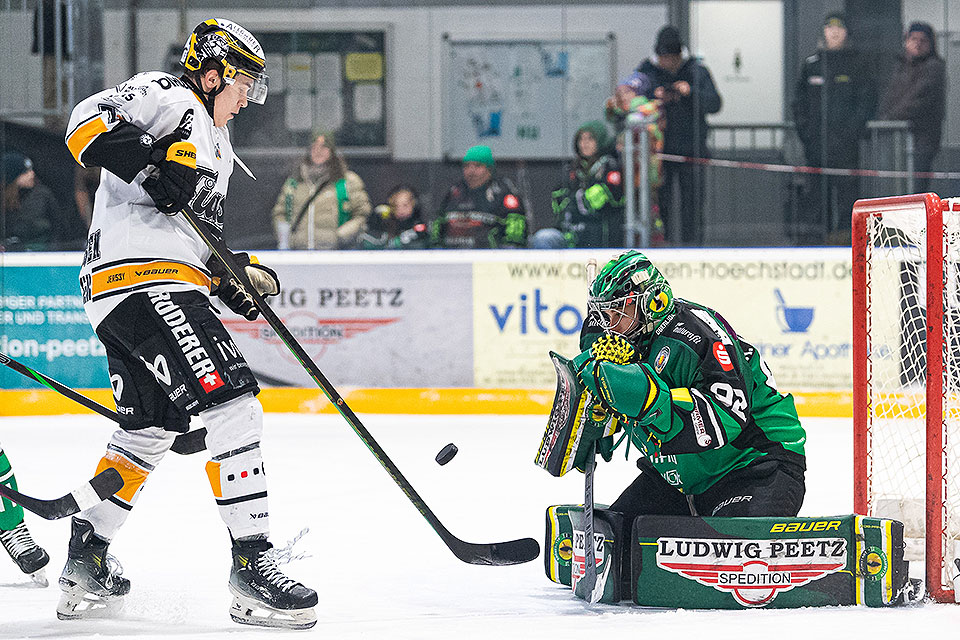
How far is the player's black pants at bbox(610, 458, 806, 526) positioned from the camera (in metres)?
3.02

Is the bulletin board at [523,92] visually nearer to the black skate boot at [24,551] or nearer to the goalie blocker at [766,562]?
the black skate boot at [24,551]

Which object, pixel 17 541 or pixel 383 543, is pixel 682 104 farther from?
pixel 17 541

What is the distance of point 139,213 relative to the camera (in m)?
2.85

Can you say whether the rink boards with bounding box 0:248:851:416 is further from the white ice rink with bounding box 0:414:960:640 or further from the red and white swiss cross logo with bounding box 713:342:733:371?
the red and white swiss cross logo with bounding box 713:342:733:371

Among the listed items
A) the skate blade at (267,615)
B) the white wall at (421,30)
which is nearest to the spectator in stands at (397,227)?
the white wall at (421,30)

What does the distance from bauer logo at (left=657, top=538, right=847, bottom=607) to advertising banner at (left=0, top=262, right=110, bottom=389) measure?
5.18m

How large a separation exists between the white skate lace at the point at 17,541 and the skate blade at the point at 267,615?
2.41 feet

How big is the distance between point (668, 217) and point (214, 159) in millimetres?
4735

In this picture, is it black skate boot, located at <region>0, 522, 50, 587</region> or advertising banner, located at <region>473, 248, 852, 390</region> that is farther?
advertising banner, located at <region>473, 248, 852, 390</region>

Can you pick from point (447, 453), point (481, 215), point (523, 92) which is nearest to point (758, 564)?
point (447, 453)

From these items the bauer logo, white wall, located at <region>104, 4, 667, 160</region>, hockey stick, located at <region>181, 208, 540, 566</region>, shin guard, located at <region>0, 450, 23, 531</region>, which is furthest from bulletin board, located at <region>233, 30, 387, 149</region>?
the bauer logo

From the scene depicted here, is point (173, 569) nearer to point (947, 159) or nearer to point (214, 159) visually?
point (214, 159)

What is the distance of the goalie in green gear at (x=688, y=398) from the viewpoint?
2914mm

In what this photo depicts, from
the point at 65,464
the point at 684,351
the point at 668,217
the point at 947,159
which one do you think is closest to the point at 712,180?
the point at 668,217
